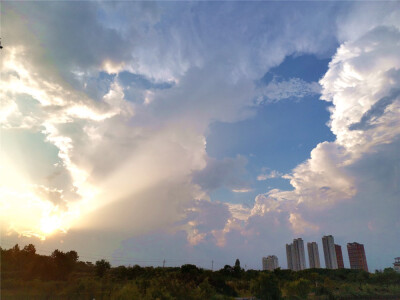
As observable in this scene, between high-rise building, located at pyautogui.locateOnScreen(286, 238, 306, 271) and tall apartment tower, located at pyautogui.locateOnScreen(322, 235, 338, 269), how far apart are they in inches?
646

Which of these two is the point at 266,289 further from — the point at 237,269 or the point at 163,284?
the point at 237,269

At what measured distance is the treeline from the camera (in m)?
26.4

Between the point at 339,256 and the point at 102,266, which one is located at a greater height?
the point at 339,256

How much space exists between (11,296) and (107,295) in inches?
336

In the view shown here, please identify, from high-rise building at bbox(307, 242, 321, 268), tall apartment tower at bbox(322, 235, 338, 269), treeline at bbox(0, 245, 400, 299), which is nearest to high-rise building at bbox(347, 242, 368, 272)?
tall apartment tower at bbox(322, 235, 338, 269)

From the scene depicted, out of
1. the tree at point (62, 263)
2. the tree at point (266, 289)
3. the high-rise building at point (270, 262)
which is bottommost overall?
the tree at point (266, 289)

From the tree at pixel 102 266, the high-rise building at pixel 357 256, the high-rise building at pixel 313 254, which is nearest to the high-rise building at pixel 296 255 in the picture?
the high-rise building at pixel 313 254

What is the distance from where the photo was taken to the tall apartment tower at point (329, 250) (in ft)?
511

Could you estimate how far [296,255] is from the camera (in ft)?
581

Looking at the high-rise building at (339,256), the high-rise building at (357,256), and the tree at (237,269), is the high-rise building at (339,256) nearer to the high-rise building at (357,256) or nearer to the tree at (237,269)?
the high-rise building at (357,256)

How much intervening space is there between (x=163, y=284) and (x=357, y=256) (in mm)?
159991

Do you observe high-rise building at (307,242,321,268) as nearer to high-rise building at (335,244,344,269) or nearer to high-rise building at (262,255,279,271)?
high-rise building at (335,244,344,269)

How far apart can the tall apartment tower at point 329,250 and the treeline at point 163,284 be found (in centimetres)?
9375

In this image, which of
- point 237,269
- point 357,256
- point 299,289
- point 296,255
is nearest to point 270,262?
point 296,255
